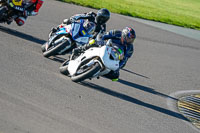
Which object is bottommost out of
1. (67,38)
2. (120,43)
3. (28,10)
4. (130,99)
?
(130,99)

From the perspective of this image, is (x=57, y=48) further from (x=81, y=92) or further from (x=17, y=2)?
(x=17, y=2)

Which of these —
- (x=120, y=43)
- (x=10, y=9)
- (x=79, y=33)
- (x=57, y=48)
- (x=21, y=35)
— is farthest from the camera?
(x=21, y=35)

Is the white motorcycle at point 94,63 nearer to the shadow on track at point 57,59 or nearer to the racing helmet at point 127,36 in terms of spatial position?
the racing helmet at point 127,36

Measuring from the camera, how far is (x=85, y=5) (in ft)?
62.4

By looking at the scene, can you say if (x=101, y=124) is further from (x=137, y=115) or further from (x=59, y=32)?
(x=59, y=32)

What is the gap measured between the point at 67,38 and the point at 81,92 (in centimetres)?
203

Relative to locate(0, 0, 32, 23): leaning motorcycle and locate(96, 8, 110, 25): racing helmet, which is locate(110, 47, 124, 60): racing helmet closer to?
locate(96, 8, 110, 25): racing helmet

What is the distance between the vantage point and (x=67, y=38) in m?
→ 9.97

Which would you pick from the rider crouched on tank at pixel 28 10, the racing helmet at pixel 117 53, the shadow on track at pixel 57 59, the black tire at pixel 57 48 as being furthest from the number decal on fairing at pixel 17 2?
the racing helmet at pixel 117 53

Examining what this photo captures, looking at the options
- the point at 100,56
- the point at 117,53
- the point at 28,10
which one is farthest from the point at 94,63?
the point at 28,10

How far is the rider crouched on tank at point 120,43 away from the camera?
9172 mm

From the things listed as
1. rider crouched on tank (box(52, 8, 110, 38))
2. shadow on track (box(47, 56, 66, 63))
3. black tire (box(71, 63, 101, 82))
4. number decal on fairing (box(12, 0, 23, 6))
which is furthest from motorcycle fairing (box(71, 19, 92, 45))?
number decal on fairing (box(12, 0, 23, 6))

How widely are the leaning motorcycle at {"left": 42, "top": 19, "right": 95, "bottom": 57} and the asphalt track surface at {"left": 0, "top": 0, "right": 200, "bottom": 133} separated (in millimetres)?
332

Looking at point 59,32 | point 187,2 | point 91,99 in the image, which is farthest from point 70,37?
point 187,2
